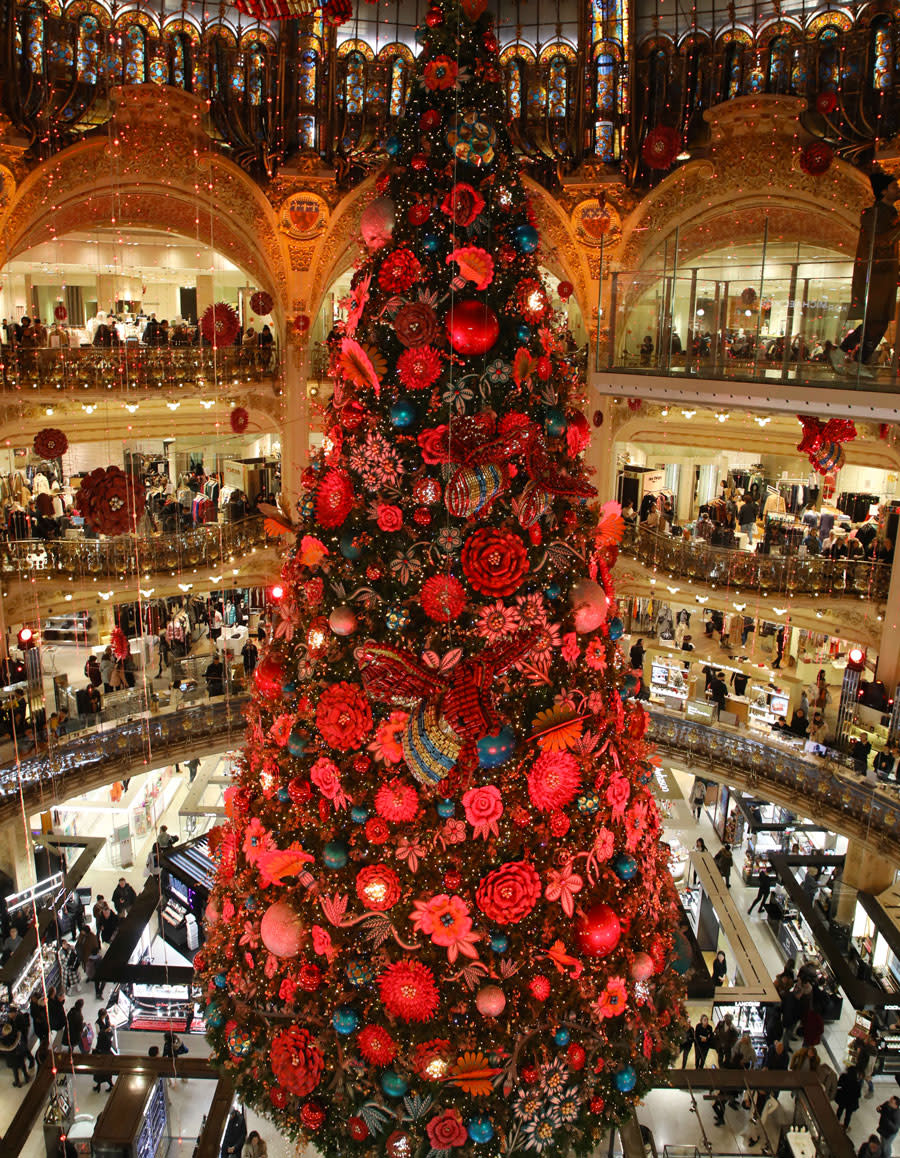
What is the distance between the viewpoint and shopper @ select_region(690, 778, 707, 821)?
15898 mm

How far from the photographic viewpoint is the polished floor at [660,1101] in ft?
22.6

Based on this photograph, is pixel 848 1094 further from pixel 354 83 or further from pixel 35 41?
pixel 35 41

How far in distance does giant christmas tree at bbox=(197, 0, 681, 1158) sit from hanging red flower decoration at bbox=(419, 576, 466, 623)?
14mm

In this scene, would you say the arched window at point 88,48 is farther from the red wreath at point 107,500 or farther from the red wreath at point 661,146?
the red wreath at point 107,500

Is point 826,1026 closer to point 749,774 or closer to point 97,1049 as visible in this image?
point 749,774

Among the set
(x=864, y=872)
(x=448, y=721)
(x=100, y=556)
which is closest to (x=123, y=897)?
(x=100, y=556)

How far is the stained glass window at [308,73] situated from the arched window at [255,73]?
0.63 m

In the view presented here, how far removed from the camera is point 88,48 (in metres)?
15.2

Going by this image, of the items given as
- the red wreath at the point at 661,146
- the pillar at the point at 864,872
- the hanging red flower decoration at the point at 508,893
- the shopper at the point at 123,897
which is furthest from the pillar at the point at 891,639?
the hanging red flower decoration at the point at 508,893

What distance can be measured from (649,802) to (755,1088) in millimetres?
3090

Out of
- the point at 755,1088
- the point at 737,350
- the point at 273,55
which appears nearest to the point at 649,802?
the point at 755,1088

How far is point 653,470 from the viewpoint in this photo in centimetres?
1998

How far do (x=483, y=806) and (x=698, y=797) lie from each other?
12.4 m

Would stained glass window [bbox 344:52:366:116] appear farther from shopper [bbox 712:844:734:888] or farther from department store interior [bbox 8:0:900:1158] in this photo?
shopper [bbox 712:844:734:888]
